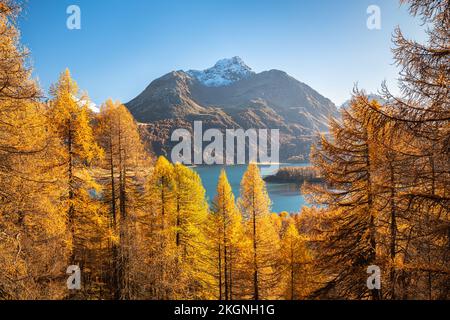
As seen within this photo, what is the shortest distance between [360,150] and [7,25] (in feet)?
34.7

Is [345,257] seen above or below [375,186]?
below

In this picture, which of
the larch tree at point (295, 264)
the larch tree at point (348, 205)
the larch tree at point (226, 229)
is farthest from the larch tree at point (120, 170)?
the larch tree at point (348, 205)

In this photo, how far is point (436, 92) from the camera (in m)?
5.27

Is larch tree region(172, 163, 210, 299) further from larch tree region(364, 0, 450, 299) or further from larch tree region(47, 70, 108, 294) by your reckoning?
larch tree region(364, 0, 450, 299)

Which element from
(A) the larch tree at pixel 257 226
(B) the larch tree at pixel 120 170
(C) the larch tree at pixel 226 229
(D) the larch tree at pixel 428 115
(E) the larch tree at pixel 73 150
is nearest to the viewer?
(D) the larch tree at pixel 428 115

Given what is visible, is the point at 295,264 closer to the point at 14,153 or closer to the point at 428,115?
the point at 428,115

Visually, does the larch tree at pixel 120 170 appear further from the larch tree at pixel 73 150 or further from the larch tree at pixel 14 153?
the larch tree at pixel 14 153

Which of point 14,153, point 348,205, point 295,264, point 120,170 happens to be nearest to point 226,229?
point 295,264

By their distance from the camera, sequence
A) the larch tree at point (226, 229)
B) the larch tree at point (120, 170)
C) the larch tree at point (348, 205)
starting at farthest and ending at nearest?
the larch tree at point (226, 229) < the larch tree at point (120, 170) < the larch tree at point (348, 205)

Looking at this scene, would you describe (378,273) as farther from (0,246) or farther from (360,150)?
(0,246)

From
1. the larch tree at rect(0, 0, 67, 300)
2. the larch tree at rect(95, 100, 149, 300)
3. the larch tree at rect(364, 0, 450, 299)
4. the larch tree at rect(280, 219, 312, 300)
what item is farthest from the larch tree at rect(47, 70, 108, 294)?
the larch tree at rect(364, 0, 450, 299)

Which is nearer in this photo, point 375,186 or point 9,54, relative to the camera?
point 9,54

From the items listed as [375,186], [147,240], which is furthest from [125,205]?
[375,186]

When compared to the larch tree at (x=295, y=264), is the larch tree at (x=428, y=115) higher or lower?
higher
